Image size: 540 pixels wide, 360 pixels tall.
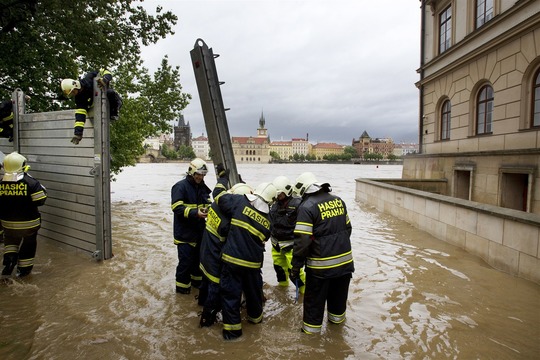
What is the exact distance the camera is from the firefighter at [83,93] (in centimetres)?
588

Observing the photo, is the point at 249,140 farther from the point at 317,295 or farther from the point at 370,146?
the point at 317,295

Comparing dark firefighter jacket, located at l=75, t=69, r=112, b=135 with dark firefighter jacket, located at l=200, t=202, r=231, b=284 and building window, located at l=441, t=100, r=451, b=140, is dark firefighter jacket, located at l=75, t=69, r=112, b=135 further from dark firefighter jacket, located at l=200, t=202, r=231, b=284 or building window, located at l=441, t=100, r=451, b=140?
building window, located at l=441, t=100, r=451, b=140

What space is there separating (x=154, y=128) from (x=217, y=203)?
1254cm

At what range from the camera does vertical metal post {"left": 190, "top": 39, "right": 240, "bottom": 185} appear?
16.6 feet

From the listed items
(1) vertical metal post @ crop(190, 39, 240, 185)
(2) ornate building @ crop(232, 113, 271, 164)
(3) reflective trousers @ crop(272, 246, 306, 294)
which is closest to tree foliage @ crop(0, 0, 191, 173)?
(1) vertical metal post @ crop(190, 39, 240, 185)

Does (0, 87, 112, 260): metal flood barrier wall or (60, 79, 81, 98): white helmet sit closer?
(60, 79, 81, 98): white helmet

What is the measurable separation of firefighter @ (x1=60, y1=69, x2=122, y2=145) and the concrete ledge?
25.6 ft

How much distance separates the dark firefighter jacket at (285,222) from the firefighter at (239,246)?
1184 millimetres

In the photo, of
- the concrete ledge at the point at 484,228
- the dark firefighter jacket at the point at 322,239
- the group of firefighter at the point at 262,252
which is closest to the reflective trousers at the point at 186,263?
the group of firefighter at the point at 262,252

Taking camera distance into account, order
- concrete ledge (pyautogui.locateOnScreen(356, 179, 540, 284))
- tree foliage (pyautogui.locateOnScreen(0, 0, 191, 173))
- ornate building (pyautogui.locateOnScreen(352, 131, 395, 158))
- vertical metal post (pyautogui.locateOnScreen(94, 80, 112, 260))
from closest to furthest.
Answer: concrete ledge (pyautogui.locateOnScreen(356, 179, 540, 284)) → vertical metal post (pyautogui.locateOnScreen(94, 80, 112, 260)) → tree foliage (pyautogui.locateOnScreen(0, 0, 191, 173)) → ornate building (pyautogui.locateOnScreen(352, 131, 395, 158))

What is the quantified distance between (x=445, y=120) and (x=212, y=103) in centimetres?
1444

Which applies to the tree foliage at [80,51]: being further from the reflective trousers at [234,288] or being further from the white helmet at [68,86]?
the reflective trousers at [234,288]

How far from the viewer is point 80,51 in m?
11.6

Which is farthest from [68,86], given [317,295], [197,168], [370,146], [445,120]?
[370,146]
